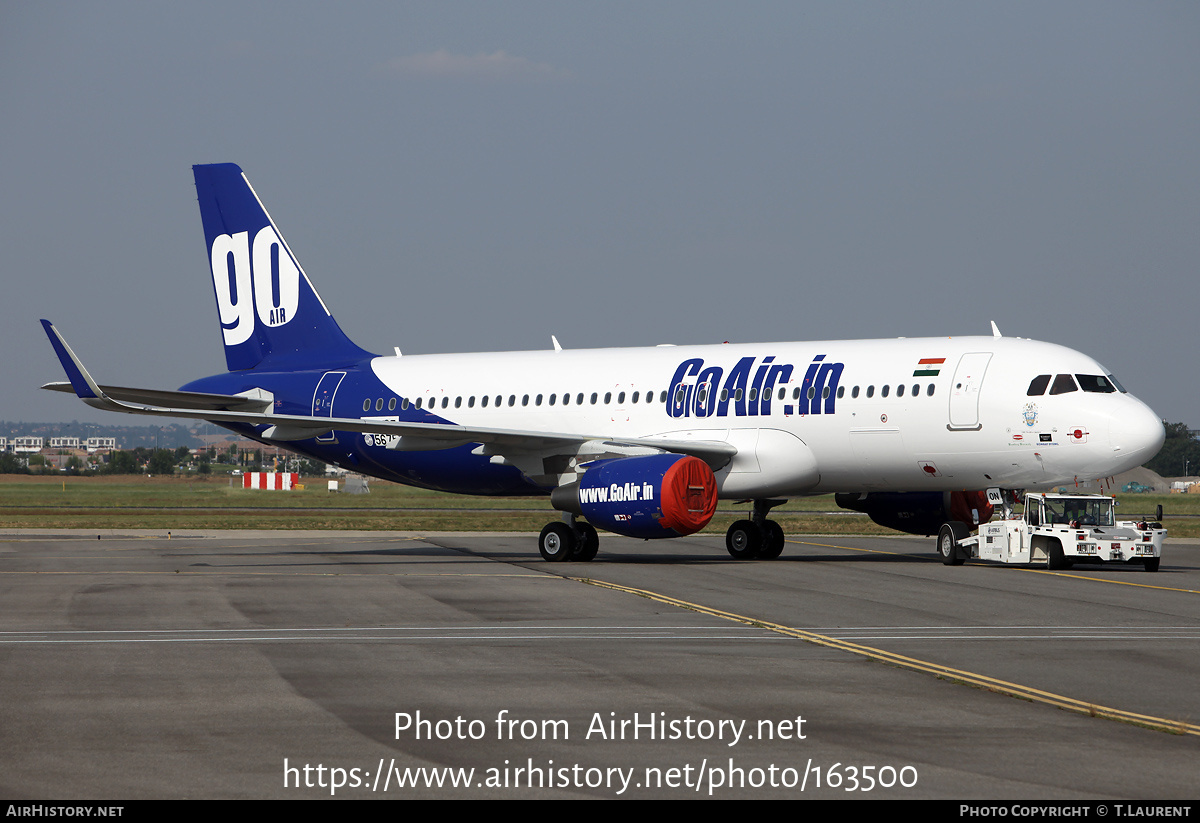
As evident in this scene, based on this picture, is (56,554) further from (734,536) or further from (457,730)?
(457,730)

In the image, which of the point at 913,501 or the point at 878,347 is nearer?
the point at 878,347

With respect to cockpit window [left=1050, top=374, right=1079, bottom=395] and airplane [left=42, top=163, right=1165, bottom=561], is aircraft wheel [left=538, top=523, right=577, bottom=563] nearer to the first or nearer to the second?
airplane [left=42, top=163, right=1165, bottom=561]

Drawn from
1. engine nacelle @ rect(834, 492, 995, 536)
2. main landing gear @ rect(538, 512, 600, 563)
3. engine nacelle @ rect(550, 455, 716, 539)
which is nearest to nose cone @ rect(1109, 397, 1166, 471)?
engine nacelle @ rect(834, 492, 995, 536)

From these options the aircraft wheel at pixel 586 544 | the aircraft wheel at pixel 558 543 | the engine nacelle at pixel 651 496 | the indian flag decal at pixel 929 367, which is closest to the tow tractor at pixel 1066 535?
the indian flag decal at pixel 929 367

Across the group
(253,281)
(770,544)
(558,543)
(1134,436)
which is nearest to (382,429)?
(558,543)

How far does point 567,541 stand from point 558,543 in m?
0.21

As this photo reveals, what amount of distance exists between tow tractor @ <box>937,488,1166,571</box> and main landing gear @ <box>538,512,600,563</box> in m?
7.73

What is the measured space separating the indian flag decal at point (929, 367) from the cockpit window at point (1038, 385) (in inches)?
71.5

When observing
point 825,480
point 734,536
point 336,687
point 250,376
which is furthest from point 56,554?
point 336,687

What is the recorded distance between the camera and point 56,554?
109 feet

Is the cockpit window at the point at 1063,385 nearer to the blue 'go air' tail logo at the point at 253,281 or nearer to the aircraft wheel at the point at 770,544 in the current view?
the aircraft wheel at the point at 770,544

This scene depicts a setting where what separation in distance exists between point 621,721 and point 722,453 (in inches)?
723
